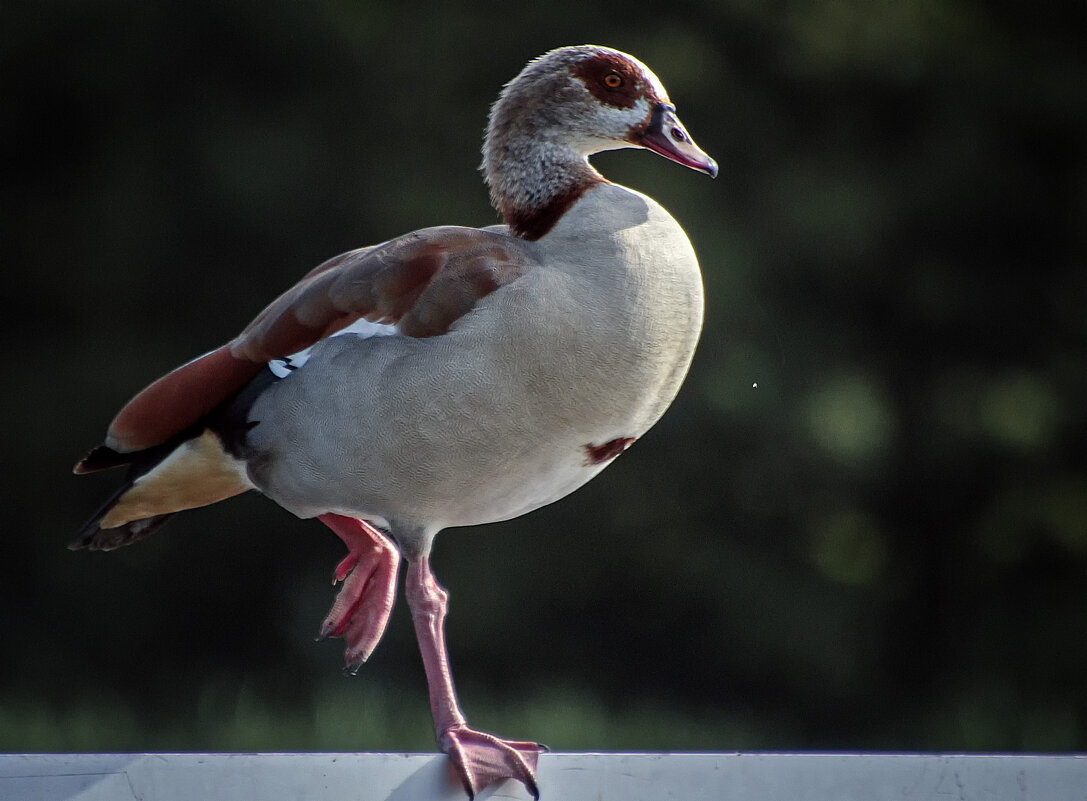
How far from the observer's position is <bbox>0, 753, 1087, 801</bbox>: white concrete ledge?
40.3 inches

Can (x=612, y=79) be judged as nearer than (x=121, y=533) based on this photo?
Yes

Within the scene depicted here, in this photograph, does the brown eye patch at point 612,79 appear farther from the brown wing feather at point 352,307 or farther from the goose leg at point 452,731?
the goose leg at point 452,731

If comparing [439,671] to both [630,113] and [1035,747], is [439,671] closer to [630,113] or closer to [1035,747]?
[630,113]

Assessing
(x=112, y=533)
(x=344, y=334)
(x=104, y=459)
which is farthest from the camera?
(x=112, y=533)

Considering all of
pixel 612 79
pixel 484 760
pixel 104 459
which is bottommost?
pixel 484 760

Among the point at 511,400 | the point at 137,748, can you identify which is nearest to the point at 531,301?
the point at 511,400

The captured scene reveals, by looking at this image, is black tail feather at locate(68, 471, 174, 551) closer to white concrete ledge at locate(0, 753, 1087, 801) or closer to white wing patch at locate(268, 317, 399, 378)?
white wing patch at locate(268, 317, 399, 378)

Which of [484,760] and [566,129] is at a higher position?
[566,129]

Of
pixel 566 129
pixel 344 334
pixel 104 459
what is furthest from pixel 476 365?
pixel 104 459

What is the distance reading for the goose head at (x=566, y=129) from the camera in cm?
125

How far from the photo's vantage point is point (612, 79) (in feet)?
4.16

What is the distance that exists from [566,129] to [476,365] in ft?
0.86

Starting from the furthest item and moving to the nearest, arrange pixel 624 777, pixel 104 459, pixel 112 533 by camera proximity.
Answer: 1. pixel 112 533
2. pixel 104 459
3. pixel 624 777

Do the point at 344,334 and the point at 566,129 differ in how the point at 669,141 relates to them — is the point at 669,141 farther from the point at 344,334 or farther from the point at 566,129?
the point at 344,334
